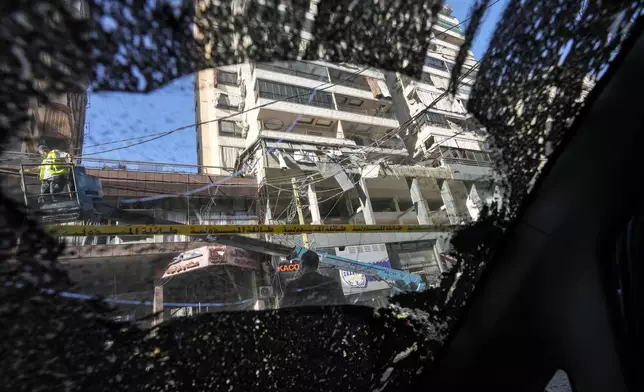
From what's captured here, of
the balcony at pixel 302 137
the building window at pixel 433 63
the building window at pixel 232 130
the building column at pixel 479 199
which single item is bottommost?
the building column at pixel 479 199

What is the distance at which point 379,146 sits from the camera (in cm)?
737

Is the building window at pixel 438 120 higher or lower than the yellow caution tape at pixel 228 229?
higher

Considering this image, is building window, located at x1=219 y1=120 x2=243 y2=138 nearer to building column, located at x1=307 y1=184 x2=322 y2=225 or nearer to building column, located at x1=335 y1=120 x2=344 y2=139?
building column, located at x1=335 y1=120 x2=344 y2=139

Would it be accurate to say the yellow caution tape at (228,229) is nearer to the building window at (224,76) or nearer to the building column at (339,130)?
the building window at (224,76)

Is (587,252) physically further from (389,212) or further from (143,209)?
(389,212)

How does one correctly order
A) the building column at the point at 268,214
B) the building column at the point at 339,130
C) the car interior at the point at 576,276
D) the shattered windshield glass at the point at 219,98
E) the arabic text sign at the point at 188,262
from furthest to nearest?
the building column at the point at 339,130
the building column at the point at 268,214
the arabic text sign at the point at 188,262
the car interior at the point at 576,276
the shattered windshield glass at the point at 219,98

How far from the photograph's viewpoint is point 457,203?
146 centimetres

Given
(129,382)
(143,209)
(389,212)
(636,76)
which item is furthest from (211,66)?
(389,212)

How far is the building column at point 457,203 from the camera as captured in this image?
1.30 m

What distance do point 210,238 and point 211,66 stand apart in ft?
10.7

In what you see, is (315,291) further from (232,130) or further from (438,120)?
(232,130)

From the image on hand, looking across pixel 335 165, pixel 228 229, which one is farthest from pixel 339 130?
pixel 228 229

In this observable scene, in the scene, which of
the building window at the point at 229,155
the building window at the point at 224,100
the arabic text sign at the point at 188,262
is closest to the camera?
the building window at the point at 224,100

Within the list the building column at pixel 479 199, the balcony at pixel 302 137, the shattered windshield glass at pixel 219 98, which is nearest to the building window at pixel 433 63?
the shattered windshield glass at pixel 219 98
